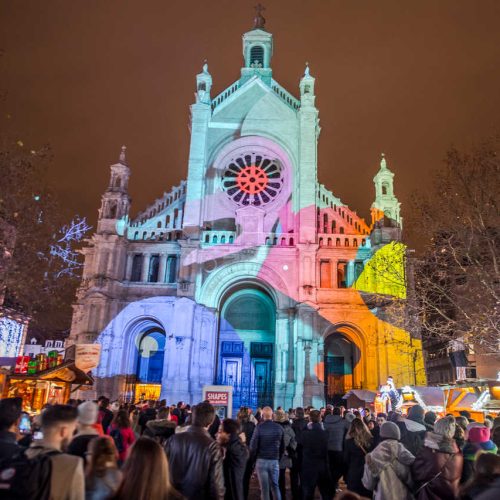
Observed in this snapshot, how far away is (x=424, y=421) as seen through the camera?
8172 millimetres

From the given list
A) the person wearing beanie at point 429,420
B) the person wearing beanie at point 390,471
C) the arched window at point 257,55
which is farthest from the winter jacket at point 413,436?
the arched window at point 257,55

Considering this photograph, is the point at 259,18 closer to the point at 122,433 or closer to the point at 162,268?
the point at 162,268

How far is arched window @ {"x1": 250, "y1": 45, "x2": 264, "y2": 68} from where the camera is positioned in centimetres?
3734

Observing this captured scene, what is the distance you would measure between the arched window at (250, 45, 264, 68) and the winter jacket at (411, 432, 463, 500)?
3622 cm

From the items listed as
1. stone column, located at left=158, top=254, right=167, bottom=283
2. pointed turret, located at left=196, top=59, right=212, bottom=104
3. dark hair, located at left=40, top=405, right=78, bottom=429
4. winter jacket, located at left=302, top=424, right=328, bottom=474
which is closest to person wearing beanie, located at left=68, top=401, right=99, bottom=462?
dark hair, located at left=40, top=405, right=78, bottom=429

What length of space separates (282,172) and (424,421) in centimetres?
2601

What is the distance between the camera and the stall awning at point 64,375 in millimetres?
14355

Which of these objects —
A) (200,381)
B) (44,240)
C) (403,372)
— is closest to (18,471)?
(44,240)

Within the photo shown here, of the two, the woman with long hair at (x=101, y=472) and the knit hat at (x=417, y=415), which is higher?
the knit hat at (x=417, y=415)

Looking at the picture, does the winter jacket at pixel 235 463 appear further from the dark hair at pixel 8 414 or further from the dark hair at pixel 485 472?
the dark hair at pixel 485 472

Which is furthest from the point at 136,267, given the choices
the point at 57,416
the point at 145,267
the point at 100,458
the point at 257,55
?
the point at 57,416

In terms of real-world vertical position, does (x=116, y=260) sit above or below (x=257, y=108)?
below

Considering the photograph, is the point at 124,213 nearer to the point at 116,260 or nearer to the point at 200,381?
the point at 116,260

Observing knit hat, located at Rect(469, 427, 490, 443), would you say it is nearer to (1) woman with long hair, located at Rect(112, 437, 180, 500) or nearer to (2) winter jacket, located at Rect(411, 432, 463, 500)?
(2) winter jacket, located at Rect(411, 432, 463, 500)
